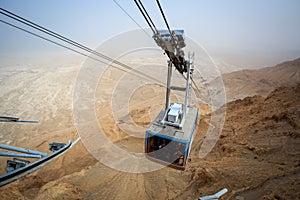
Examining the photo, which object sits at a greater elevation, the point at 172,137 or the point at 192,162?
the point at 172,137

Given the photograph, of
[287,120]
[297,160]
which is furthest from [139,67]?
[297,160]

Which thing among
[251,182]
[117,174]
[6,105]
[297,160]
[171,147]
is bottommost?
[117,174]

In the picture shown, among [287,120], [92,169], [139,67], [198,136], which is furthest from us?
[139,67]

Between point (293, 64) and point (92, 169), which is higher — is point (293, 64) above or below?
above

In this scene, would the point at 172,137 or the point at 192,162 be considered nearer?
the point at 172,137

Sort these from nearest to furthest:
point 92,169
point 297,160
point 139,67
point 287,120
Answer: point 297,160
point 92,169
point 287,120
point 139,67

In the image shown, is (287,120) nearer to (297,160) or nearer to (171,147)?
(297,160)

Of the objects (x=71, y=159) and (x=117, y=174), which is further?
(x=71, y=159)

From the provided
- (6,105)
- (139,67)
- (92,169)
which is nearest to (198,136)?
(92,169)
